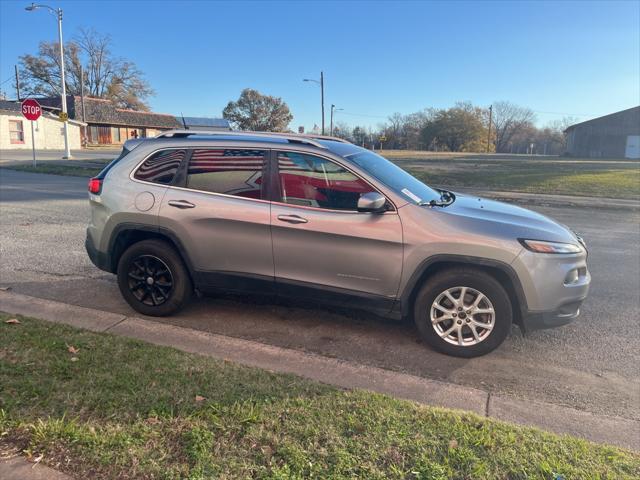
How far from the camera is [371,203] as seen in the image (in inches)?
154

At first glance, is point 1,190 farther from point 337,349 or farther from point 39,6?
point 39,6

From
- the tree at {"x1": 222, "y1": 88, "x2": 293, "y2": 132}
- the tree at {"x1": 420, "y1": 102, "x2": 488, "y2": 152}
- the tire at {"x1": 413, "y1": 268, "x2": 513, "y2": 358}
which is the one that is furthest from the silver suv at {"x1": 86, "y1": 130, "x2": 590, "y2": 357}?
the tree at {"x1": 420, "y1": 102, "x2": 488, "y2": 152}

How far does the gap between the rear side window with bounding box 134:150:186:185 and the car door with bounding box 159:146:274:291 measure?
0.11 metres

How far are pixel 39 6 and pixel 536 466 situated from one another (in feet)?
114

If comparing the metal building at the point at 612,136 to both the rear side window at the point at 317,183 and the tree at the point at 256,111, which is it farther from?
the rear side window at the point at 317,183

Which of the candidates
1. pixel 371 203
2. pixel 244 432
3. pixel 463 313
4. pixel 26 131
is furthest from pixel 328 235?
pixel 26 131

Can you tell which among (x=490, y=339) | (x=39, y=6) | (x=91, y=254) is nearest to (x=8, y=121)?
(x=39, y=6)

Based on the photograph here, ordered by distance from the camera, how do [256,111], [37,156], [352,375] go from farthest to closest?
[256,111] < [37,156] < [352,375]

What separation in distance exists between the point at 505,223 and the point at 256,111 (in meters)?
78.4

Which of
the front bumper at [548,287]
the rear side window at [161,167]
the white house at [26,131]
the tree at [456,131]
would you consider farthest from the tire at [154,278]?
the tree at [456,131]

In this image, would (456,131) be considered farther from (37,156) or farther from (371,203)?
(371,203)

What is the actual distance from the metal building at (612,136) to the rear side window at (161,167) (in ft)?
198

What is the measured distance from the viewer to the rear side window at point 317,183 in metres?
4.14

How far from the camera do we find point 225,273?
14.7 ft
